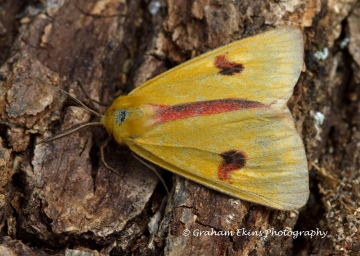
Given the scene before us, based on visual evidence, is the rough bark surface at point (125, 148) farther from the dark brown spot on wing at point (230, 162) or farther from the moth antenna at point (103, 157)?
the dark brown spot on wing at point (230, 162)

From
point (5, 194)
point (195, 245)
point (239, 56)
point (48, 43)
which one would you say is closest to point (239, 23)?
point (239, 56)

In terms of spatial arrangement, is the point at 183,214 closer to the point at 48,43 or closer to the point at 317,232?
the point at 317,232

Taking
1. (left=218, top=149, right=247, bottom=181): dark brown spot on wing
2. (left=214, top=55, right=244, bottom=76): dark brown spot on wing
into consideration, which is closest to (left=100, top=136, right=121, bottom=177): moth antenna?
(left=218, top=149, right=247, bottom=181): dark brown spot on wing

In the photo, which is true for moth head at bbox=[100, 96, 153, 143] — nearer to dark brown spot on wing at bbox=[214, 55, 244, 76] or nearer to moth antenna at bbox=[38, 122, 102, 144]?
moth antenna at bbox=[38, 122, 102, 144]

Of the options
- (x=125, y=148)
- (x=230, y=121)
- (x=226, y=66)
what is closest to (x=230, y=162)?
(x=230, y=121)

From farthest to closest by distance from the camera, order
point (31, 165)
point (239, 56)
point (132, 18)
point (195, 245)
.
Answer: point (132, 18)
point (239, 56)
point (31, 165)
point (195, 245)
